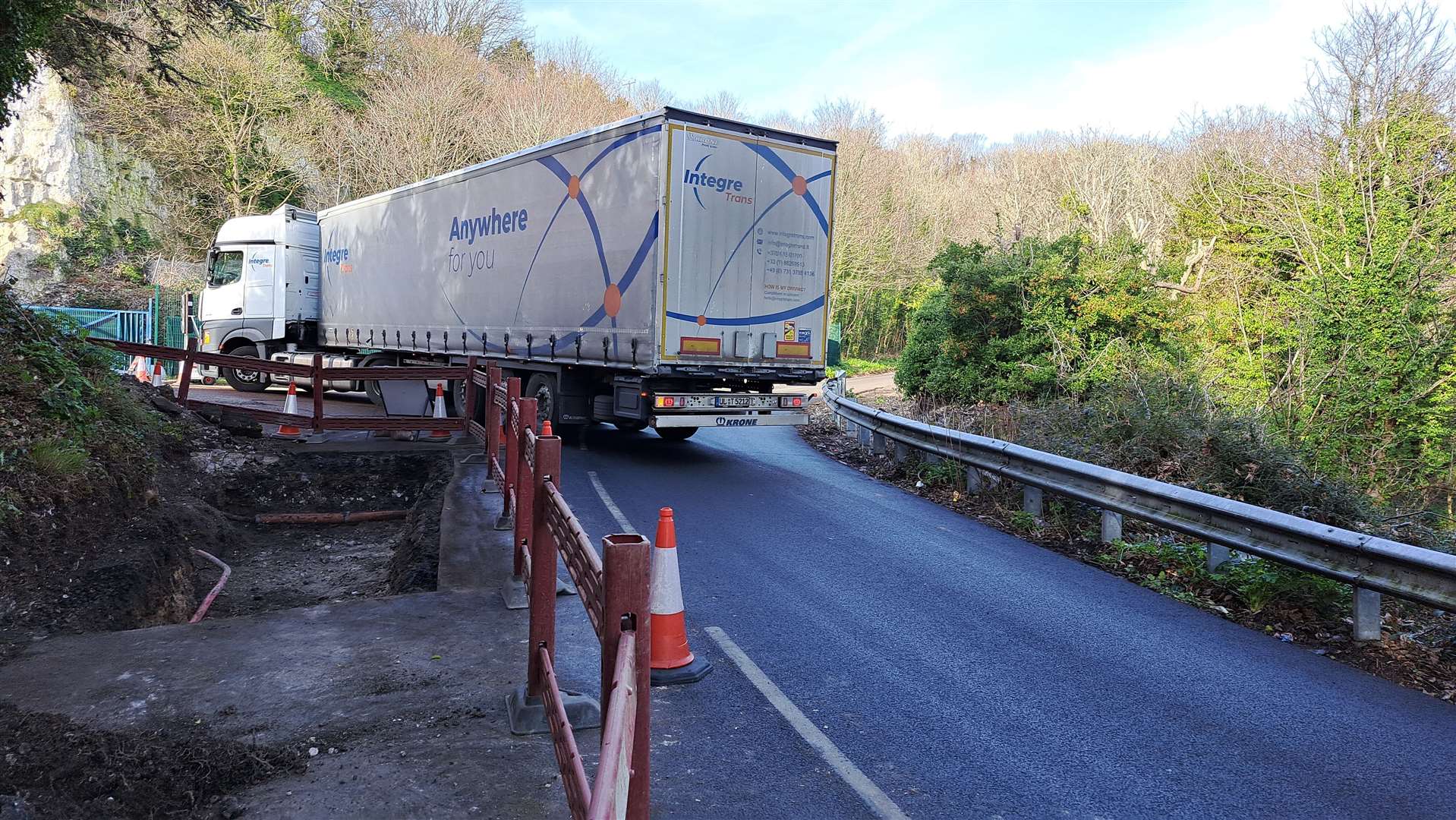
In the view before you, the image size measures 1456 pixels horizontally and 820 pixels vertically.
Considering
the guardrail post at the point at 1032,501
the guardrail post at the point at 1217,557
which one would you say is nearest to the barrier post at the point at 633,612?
the guardrail post at the point at 1217,557

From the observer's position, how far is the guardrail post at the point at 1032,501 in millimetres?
8570

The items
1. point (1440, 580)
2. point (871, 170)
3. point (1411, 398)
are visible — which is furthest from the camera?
point (871, 170)

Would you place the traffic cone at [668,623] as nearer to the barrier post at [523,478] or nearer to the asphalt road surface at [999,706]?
the asphalt road surface at [999,706]

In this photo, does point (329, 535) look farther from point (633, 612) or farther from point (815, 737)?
point (633, 612)

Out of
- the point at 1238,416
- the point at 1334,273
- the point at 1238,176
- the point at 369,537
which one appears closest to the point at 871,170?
the point at 1238,176

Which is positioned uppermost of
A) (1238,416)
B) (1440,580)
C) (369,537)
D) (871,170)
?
(871,170)

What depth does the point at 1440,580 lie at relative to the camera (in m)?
4.90

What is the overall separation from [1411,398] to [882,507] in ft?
30.0

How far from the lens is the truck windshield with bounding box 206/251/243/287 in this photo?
61.7 ft

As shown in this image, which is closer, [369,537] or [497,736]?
[497,736]

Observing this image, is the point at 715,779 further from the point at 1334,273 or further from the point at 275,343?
the point at 275,343

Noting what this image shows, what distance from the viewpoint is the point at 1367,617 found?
5.39 m

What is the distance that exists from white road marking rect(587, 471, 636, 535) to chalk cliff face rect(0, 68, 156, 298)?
2590 centimetres

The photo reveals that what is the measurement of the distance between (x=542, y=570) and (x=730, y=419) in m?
7.75
